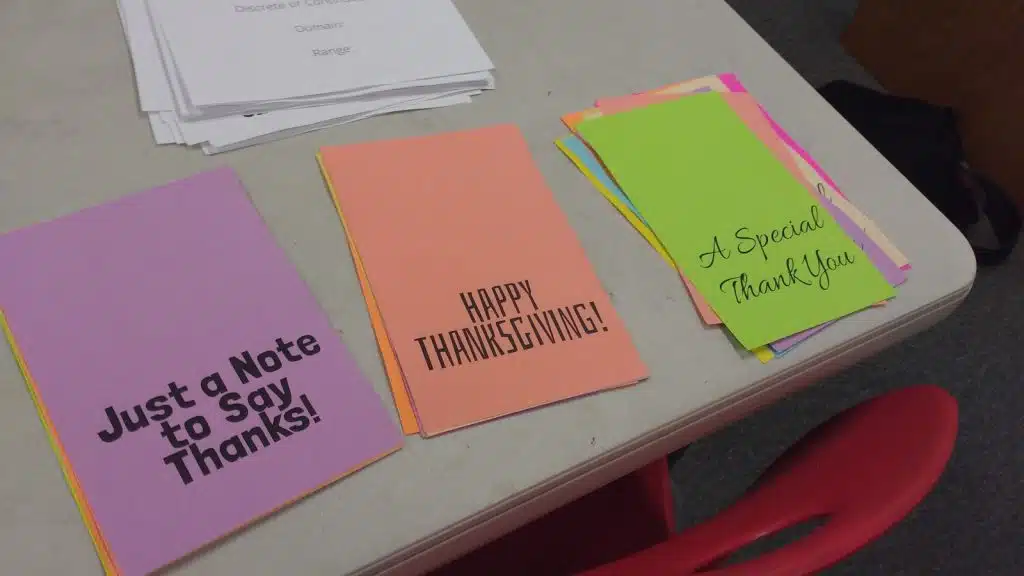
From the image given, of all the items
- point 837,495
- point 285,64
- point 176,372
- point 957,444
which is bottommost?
point 957,444

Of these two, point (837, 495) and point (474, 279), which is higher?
point (474, 279)

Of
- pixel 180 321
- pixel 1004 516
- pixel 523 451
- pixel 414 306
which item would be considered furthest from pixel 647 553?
pixel 1004 516

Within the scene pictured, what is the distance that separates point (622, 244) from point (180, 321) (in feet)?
1.02

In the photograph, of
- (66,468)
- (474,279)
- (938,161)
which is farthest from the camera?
(938,161)

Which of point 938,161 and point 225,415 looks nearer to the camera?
point 225,415

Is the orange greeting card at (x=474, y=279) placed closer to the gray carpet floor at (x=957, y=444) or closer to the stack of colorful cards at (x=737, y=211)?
the stack of colorful cards at (x=737, y=211)

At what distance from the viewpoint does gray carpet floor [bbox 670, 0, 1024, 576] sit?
120 cm

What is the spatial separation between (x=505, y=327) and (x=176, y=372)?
21 cm

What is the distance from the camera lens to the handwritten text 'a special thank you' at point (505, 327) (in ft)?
1.70

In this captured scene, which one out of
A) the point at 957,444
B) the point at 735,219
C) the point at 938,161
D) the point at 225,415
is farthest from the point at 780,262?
the point at 938,161

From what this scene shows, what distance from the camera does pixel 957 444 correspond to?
126 centimetres

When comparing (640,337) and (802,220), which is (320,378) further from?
(802,220)

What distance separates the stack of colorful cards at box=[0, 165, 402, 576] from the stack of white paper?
0.08m

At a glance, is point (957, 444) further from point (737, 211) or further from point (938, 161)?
point (737, 211)
